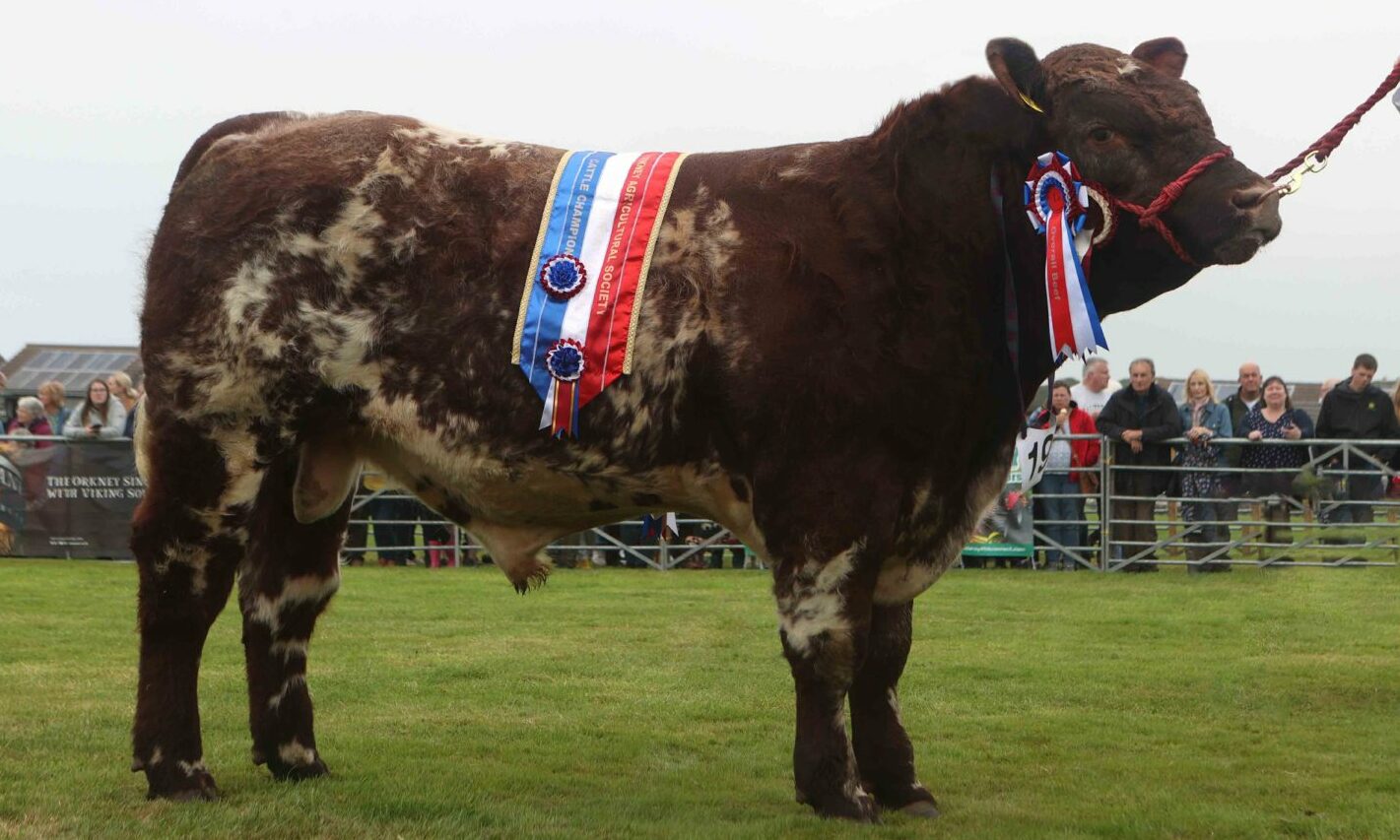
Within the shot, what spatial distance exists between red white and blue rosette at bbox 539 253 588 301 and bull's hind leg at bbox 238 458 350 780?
1.34m

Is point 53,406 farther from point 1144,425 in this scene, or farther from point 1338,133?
point 1338,133

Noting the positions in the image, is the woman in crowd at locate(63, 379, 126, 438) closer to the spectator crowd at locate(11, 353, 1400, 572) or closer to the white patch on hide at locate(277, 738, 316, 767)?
the spectator crowd at locate(11, 353, 1400, 572)

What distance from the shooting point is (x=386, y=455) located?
5934 millimetres

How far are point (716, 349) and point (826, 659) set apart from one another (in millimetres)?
1129

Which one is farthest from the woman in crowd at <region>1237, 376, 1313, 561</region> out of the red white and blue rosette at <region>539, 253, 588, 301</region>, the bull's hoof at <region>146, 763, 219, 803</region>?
the bull's hoof at <region>146, 763, 219, 803</region>

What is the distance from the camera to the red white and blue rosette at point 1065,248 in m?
5.16

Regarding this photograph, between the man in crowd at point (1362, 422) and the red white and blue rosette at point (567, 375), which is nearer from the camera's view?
the red white and blue rosette at point (567, 375)

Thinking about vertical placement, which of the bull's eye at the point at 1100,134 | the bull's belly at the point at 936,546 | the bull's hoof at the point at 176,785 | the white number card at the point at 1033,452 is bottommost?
the bull's hoof at the point at 176,785

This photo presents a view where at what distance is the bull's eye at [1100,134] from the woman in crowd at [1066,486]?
1087 cm

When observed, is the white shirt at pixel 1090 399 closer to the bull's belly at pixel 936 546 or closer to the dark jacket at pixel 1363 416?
the dark jacket at pixel 1363 416

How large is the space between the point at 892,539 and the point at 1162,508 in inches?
461

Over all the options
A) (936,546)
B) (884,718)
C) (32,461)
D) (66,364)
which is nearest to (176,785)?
(884,718)

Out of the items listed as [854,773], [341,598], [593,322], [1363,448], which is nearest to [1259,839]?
[854,773]

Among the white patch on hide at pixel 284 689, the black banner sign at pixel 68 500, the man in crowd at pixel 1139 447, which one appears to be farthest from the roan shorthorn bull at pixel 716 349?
the black banner sign at pixel 68 500
